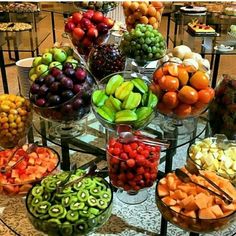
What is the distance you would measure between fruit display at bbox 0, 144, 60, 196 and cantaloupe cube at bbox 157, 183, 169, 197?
1.35 feet

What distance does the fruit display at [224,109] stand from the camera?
135cm

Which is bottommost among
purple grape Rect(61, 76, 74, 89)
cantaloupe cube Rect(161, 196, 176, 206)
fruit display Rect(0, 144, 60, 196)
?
fruit display Rect(0, 144, 60, 196)

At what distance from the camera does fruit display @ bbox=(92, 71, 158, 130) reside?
3.82 feet

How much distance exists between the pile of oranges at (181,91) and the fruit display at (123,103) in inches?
1.6

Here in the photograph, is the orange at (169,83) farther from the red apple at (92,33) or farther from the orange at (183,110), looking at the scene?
the red apple at (92,33)

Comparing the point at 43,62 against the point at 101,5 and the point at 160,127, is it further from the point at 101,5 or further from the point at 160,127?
the point at 101,5

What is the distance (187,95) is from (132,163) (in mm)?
298

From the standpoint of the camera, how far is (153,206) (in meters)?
1.51

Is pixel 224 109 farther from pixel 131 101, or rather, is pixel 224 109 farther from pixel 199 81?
pixel 131 101

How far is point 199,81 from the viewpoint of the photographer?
1209 mm

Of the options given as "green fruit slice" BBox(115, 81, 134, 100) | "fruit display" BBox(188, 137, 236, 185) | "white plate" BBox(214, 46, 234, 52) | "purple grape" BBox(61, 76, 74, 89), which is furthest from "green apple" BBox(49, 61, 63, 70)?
"white plate" BBox(214, 46, 234, 52)

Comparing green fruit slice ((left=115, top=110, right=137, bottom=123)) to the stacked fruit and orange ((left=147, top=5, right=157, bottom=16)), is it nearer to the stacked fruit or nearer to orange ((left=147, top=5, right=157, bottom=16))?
the stacked fruit

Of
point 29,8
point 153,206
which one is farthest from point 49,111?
point 29,8

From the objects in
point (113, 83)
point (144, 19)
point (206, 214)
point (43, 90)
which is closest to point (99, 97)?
point (113, 83)
